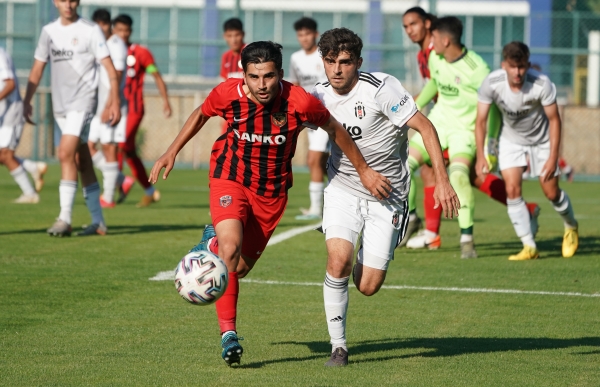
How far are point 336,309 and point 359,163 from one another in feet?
2.63

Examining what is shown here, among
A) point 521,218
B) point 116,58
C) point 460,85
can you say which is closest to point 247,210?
point 521,218

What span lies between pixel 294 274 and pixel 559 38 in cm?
1811

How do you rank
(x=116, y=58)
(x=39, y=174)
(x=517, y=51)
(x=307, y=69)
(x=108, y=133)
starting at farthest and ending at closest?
1. (x=39, y=174)
2. (x=108, y=133)
3. (x=307, y=69)
4. (x=116, y=58)
5. (x=517, y=51)

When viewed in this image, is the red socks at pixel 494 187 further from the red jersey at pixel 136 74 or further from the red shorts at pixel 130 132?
the red jersey at pixel 136 74

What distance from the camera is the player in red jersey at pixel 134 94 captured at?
14625 millimetres

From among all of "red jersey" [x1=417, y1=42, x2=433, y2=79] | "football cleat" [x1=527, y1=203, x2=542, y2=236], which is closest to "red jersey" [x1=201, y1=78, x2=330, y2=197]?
"football cleat" [x1=527, y1=203, x2=542, y2=236]

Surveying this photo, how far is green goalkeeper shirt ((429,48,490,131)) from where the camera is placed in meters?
10.1

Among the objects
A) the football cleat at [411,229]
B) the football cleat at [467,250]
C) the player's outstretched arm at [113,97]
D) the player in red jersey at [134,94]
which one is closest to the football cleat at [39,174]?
the player in red jersey at [134,94]

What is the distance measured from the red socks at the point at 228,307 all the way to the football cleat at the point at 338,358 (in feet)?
1.76

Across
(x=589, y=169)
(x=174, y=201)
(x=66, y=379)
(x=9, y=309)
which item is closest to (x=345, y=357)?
(x=66, y=379)

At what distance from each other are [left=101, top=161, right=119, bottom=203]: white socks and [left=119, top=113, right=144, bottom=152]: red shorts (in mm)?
533

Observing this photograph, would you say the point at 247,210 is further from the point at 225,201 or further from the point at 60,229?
the point at 60,229

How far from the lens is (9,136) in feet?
44.5

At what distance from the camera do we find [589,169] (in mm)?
24047
